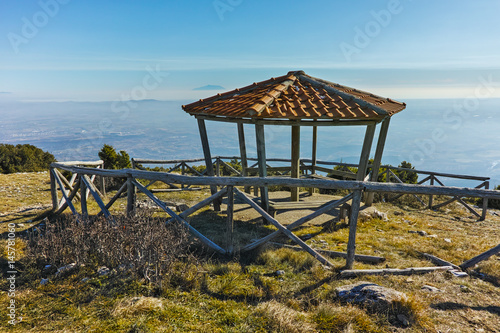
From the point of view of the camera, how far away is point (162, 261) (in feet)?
14.0

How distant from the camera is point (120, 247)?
445 centimetres

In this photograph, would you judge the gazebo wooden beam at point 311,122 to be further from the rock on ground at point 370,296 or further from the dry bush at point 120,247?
the rock on ground at point 370,296

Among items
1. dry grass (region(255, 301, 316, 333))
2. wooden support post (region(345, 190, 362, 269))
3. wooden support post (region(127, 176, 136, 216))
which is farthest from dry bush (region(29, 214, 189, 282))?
wooden support post (region(345, 190, 362, 269))

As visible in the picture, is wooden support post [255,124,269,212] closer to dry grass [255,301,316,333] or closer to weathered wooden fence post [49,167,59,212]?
dry grass [255,301,316,333]

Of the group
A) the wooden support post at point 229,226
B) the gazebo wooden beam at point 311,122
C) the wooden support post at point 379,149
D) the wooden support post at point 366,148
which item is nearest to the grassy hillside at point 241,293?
the wooden support post at point 229,226

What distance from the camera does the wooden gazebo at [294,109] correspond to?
6.50 metres

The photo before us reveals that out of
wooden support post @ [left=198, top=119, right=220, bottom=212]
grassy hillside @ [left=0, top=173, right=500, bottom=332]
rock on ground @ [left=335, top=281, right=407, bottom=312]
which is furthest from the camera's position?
wooden support post @ [left=198, top=119, right=220, bottom=212]

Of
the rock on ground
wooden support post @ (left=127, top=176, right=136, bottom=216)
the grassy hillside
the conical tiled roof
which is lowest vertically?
the grassy hillside

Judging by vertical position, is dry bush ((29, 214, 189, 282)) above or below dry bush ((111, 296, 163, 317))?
above

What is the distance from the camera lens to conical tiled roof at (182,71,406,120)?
645 centimetres

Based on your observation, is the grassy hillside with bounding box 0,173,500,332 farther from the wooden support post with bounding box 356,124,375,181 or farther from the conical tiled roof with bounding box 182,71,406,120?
the conical tiled roof with bounding box 182,71,406,120

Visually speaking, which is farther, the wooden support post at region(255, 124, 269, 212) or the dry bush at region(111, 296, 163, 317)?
the wooden support post at region(255, 124, 269, 212)

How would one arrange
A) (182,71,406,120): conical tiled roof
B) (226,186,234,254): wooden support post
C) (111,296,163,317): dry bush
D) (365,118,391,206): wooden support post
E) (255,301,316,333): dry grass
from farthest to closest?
(365,118,391,206): wooden support post, (182,71,406,120): conical tiled roof, (226,186,234,254): wooden support post, (111,296,163,317): dry bush, (255,301,316,333): dry grass

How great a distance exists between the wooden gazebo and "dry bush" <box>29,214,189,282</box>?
9.79 feet
